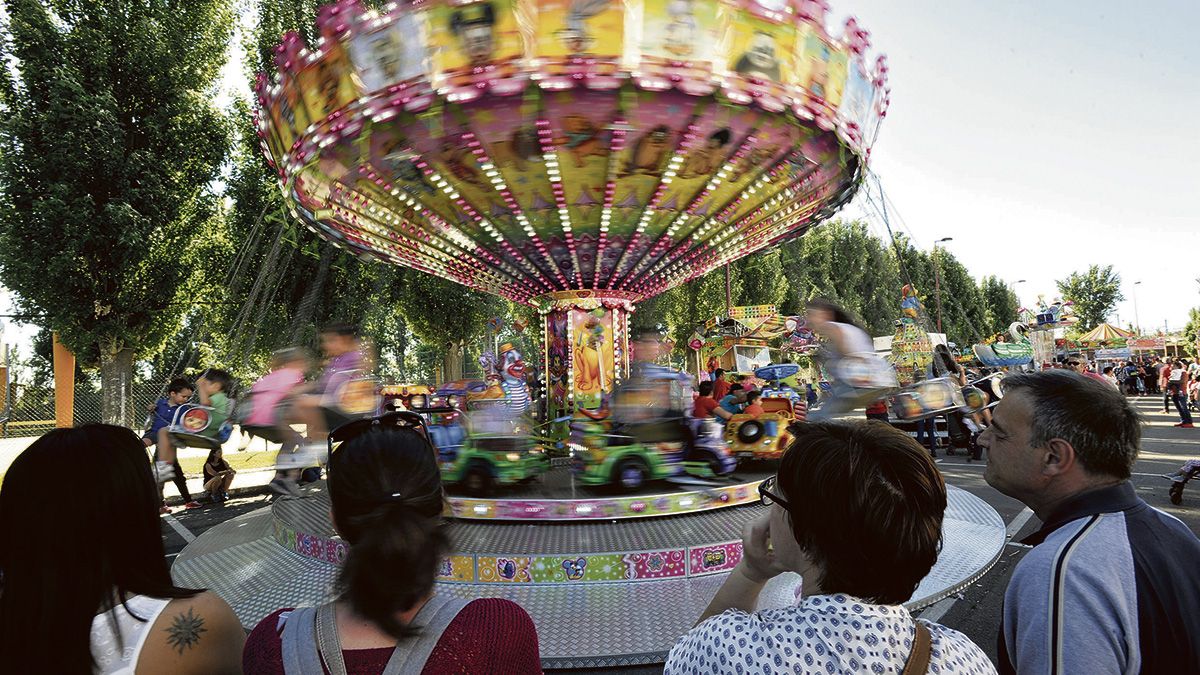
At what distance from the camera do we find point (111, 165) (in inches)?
580

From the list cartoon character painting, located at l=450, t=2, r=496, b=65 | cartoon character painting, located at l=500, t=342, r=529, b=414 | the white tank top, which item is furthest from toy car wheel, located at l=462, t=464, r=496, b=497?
the white tank top

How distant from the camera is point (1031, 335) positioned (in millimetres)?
29750

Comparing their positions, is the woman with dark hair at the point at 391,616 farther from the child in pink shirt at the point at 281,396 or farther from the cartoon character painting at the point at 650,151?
the cartoon character painting at the point at 650,151

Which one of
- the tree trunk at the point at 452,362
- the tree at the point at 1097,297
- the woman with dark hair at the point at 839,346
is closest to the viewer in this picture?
the woman with dark hair at the point at 839,346

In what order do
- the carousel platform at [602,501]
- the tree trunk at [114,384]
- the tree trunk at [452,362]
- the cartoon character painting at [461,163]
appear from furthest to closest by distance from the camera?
the tree trunk at [452,362] < the tree trunk at [114,384] < the cartoon character painting at [461,163] < the carousel platform at [602,501]

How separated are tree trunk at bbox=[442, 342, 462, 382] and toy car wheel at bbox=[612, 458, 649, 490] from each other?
2230 centimetres

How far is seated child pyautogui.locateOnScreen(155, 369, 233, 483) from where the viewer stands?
19.1 feet

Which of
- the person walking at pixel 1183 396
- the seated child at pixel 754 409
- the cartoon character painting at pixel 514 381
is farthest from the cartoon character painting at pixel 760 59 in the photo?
the person walking at pixel 1183 396

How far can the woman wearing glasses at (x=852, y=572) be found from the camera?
107 centimetres

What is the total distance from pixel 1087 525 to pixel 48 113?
61.7 feet

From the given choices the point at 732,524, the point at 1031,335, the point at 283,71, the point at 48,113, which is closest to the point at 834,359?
the point at 732,524

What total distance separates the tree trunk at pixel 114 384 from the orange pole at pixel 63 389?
6.85 meters

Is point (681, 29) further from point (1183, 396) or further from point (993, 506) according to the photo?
point (1183, 396)

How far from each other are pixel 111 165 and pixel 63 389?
10.6m
